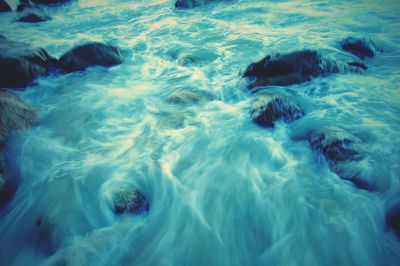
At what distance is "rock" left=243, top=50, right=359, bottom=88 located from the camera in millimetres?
5117

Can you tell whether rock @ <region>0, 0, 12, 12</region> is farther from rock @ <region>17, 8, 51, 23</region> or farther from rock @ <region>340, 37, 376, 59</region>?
rock @ <region>340, 37, 376, 59</region>

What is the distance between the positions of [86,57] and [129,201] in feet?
15.2

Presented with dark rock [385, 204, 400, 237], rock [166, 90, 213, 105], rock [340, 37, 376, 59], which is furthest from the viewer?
rock [340, 37, 376, 59]

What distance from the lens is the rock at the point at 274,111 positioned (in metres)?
4.24

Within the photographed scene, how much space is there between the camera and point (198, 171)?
3.68 m

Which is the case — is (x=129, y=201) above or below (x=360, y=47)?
below

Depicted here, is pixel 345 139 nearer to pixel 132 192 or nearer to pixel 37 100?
pixel 132 192

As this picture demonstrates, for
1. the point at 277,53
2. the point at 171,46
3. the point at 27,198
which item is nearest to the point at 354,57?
the point at 277,53

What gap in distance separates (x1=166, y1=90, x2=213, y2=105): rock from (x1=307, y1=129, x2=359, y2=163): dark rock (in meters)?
2.13

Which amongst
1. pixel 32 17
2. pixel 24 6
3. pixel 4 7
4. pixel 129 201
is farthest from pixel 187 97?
pixel 4 7

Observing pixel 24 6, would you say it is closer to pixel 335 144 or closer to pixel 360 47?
pixel 360 47

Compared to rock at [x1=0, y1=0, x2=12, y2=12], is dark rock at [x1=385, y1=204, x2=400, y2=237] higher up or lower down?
lower down

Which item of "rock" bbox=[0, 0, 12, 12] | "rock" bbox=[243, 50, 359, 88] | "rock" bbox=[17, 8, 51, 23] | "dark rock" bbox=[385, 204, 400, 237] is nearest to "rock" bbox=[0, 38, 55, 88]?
"rock" bbox=[243, 50, 359, 88]

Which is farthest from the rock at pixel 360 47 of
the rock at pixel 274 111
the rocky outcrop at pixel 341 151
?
the rocky outcrop at pixel 341 151
